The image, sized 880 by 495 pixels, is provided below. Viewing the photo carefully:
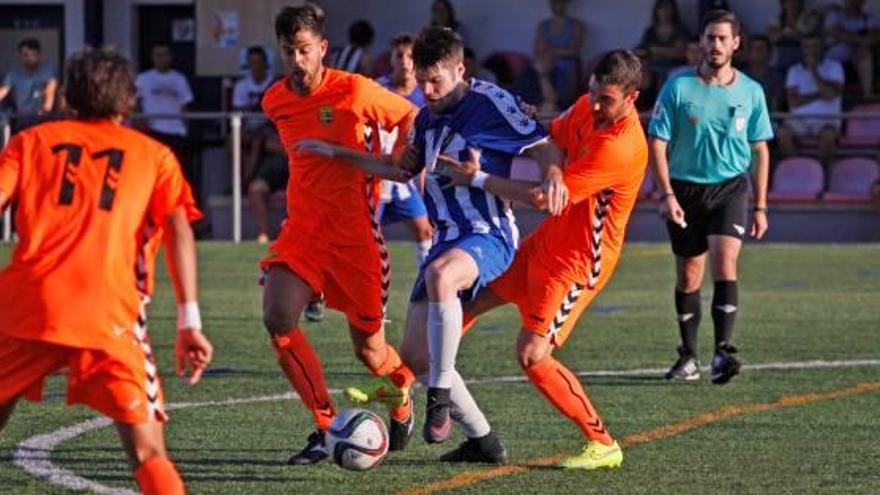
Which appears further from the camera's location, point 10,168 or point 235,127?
point 235,127

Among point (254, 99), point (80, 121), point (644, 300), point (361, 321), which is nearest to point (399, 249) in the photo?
point (254, 99)

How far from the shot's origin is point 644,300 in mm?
16375

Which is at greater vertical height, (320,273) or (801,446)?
(320,273)

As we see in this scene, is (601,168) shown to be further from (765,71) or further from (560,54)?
(560,54)

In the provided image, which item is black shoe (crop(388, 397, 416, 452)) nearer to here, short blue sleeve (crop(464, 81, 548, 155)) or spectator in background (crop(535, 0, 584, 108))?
short blue sleeve (crop(464, 81, 548, 155))

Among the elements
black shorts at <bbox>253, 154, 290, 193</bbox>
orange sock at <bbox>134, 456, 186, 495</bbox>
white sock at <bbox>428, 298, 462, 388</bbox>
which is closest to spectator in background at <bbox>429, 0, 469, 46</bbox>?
black shorts at <bbox>253, 154, 290, 193</bbox>

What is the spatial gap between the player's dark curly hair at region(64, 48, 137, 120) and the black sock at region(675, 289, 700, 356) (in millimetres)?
5955

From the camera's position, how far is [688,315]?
11875 millimetres

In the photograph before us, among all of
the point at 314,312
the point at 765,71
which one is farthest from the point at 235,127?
the point at 314,312

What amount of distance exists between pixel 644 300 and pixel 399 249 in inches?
212

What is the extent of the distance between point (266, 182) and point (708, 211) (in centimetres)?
1148

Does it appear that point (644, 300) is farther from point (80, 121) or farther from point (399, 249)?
point (80, 121)

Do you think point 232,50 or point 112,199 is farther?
A: point 232,50

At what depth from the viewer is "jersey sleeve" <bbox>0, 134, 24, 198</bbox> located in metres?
6.28
